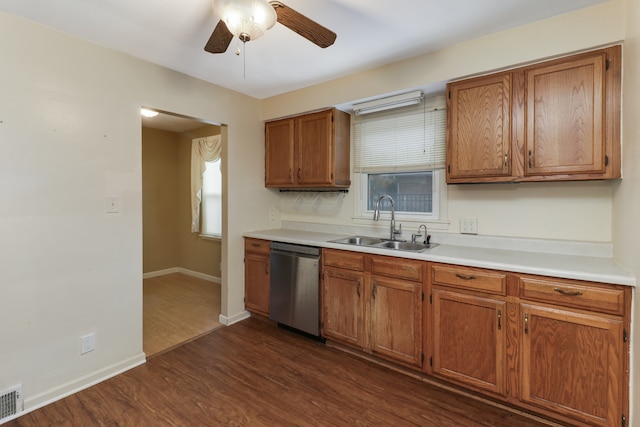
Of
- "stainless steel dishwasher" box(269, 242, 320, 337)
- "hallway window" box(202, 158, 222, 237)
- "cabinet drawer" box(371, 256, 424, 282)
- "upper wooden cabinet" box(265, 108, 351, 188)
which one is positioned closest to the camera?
"cabinet drawer" box(371, 256, 424, 282)

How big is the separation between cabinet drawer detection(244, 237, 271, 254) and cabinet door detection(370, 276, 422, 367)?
1197 millimetres

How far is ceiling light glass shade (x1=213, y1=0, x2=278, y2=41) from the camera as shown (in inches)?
52.7

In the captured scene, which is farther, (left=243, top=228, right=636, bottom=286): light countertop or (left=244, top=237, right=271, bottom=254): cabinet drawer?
(left=244, top=237, right=271, bottom=254): cabinet drawer

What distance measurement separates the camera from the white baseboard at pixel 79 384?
6.24ft

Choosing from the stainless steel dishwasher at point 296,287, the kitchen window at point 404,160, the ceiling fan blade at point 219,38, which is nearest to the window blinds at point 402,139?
the kitchen window at point 404,160

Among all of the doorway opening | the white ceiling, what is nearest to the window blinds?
the white ceiling

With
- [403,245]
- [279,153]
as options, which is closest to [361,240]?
[403,245]

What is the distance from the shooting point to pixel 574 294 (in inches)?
64.6

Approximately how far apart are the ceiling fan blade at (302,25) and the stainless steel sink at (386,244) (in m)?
1.61

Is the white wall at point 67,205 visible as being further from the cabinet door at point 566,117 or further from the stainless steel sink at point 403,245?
the cabinet door at point 566,117

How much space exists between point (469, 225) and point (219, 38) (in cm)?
222

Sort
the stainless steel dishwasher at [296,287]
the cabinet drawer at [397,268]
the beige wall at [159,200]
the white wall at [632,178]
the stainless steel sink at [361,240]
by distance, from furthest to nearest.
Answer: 1. the beige wall at [159,200]
2. the stainless steel sink at [361,240]
3. the stainless steel dishwasher at [296,287]
4. the cabinet drawer at [397,268]
5. the white wall at [632,178]

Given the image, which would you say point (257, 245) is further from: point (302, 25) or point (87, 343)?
point (302, 25)

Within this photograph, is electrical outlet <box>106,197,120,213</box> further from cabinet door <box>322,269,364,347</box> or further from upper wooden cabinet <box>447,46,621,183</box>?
upper wooden cabinet <box>447,46,621,183</box>
